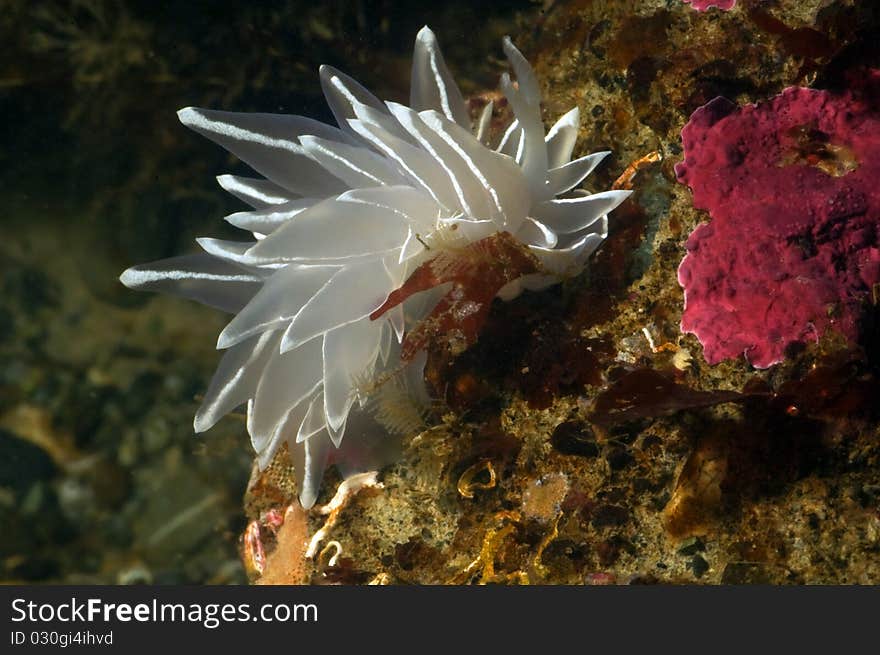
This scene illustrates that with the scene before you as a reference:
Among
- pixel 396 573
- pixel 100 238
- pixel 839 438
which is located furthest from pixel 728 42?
pixel 100 238

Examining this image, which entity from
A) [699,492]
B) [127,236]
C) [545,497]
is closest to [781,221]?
Result: [699,492]

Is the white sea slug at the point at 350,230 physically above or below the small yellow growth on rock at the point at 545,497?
above

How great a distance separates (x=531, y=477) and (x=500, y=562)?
295mm

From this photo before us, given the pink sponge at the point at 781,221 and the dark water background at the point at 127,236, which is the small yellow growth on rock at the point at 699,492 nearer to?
the pink sponge at the point at 781,221

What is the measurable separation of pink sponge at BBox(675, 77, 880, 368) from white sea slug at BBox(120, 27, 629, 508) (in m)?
0.32

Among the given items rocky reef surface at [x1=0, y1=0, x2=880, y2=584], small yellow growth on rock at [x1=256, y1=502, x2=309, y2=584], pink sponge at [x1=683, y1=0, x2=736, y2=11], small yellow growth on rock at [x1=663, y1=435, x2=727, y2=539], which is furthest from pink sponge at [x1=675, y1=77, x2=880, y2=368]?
small yellow growth on rock at [x1=256, y1=502, x2=309, y2=584]

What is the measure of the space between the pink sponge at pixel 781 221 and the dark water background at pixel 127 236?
4.82 feet

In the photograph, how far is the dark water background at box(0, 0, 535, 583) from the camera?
2904mm

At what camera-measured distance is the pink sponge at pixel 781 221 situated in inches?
70.6

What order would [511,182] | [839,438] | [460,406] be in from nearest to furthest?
1. [839,438]
2. [511,182]
3. [460,406]

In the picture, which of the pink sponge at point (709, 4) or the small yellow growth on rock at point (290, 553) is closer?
the pink sponge at point (709, 4)

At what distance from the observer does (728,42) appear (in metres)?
2.10

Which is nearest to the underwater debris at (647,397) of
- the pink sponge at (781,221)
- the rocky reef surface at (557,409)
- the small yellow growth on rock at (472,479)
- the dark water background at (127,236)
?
the rocky reef surface at (557,409)

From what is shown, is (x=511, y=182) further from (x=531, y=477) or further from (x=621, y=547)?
(x=621, y=547)
